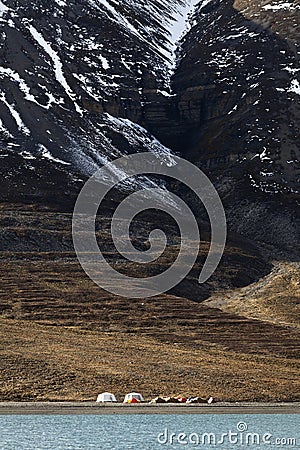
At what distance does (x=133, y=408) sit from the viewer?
40.6m

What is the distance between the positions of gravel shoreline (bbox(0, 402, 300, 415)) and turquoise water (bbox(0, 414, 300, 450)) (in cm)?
152

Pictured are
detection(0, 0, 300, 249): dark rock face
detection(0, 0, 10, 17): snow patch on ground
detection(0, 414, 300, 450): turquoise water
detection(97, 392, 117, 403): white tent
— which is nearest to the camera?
detection(0, 414, 300, 450): turquoise water

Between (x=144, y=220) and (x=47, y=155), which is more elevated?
(x=47, y=155)

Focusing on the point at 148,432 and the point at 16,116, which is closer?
the point at 148,432

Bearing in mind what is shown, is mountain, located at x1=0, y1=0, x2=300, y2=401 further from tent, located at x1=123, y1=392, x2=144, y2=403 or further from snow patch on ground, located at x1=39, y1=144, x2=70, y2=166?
tent, located at x1=123, y1=392, x2=144, y2=403

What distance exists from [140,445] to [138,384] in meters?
19.2

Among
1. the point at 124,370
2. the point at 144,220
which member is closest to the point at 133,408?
the point at 124,370

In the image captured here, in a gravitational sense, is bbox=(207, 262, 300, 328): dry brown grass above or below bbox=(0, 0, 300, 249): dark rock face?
below

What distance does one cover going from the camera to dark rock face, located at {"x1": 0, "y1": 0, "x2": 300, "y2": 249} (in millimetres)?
146375

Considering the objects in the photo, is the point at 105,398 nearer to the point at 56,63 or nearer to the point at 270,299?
the point at 270,299

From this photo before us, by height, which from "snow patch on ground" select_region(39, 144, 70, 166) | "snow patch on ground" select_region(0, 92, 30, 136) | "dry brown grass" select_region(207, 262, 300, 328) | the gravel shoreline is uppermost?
"snow patch on ground" select_region(0, 92, 30, 136)

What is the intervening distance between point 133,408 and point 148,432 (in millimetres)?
8007

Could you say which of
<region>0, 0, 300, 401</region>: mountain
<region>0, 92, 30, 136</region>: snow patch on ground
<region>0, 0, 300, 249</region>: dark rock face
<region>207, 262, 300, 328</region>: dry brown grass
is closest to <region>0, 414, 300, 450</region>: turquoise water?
<region>0, 0, 300, 401</region>: mountain

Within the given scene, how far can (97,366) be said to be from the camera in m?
52.4
